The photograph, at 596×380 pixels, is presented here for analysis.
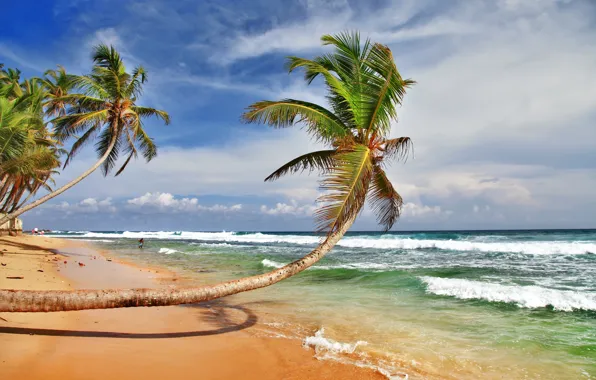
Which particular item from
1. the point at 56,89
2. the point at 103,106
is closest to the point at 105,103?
the point at 103,106

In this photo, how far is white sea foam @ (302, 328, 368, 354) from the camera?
5.69m

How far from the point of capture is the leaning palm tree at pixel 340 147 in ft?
14.5

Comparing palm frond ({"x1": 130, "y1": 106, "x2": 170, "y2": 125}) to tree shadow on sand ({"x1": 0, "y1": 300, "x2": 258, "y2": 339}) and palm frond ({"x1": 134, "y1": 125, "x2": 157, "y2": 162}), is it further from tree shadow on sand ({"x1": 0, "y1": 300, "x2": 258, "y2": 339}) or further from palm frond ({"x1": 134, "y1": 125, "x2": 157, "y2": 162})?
tree shadow on sand ({"x1": 0, "y1": 300, "x2": 258, "y2": 339})

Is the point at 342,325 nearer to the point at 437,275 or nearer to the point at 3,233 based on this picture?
the point at 437,275

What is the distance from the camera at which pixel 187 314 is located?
8000 mm

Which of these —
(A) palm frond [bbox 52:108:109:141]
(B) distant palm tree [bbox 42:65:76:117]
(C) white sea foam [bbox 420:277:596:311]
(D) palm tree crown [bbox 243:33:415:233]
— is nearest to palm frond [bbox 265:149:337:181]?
(D) palm tree crown [bbox 243:33:415:233]

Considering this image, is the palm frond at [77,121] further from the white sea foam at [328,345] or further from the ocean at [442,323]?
the white sea foam at [328,345]

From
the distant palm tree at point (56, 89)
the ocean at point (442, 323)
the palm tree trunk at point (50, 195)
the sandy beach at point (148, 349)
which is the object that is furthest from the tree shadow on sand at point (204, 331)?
the distant palm tree at point (56, 89)

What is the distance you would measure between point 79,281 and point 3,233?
27.4 m

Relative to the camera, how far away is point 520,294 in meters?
9.61

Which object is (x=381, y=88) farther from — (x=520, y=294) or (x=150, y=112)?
(x=150, y=112)

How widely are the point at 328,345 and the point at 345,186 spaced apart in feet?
8.30

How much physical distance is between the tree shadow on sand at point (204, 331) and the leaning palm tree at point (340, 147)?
1937mm

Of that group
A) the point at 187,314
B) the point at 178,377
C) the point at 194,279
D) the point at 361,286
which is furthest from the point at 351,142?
the point at 194,279
